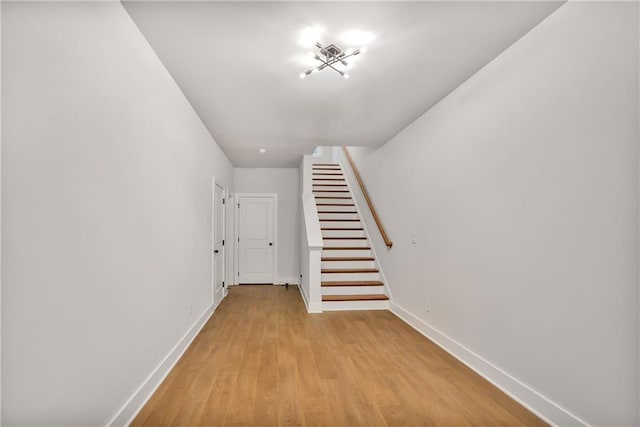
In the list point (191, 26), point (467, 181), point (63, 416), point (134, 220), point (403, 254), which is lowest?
point (63, 416)

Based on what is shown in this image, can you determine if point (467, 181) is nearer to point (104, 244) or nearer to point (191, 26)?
point (191, 26)

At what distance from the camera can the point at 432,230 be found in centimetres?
339

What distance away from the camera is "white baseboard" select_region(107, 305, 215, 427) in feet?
6.02

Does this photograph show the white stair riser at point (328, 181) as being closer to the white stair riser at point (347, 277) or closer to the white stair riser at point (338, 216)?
the white stair riser at point (338, 216)

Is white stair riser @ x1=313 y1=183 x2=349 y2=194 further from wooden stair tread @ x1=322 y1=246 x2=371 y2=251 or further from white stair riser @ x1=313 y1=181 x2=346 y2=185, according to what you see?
wooden stair tread @ x1=322 y1=246 x2=371 y2=251

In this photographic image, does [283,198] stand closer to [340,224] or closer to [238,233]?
[238,233]

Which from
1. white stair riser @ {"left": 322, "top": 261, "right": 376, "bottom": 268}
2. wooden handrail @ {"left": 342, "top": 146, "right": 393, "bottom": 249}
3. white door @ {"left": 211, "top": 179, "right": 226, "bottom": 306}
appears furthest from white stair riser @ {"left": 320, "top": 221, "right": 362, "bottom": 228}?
white door @ {"left": 211, "top": 179, "right": 226, "bottom": 306}

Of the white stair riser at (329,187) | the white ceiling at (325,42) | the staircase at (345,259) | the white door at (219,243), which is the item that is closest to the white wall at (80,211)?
the white ceiling at (325,42)

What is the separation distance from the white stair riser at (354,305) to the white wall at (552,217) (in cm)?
150

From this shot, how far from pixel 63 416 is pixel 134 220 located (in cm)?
106

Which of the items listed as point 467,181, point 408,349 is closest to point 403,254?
point 408,349

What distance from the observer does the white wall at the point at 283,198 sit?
6.71 meters

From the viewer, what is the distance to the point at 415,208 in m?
3.82

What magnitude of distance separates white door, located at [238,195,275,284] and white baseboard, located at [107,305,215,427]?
3.20m
